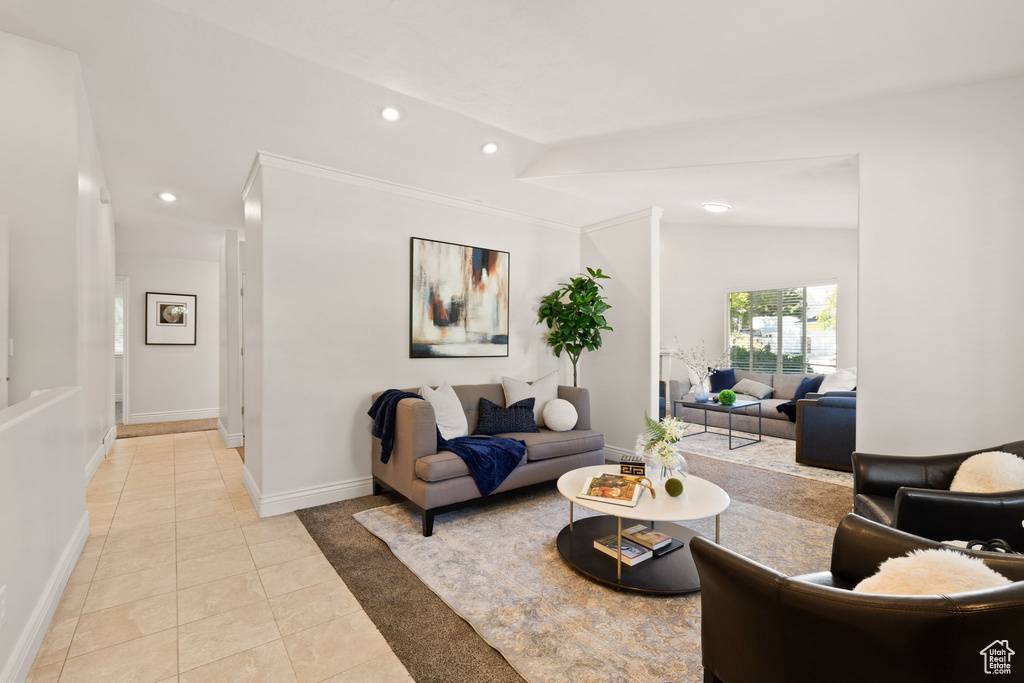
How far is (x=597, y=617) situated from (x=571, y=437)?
1813mm

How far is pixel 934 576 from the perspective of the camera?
1066 mm

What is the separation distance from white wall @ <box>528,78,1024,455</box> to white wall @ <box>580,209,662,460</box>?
154 cm

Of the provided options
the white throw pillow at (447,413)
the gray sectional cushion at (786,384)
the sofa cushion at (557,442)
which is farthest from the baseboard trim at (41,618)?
the gray sectional cushion at (786,384)

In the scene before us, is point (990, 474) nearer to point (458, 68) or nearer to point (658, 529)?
point (658, 529)

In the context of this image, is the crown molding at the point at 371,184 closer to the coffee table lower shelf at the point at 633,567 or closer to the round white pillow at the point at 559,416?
the round white pillow at the point at 559,416

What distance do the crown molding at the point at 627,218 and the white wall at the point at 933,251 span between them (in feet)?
4.34

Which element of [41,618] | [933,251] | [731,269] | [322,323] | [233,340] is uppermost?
[731,269]

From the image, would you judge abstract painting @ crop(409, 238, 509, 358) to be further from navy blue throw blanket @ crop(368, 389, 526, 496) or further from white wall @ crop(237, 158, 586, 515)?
navy blue throw blanket @ crop(368, 389, 526, 496)

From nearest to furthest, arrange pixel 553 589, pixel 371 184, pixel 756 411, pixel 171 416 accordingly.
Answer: pixel 553 589 → pixel 371 184 → pixel 756 411 → pixel 171 416

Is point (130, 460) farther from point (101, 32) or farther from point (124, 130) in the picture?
point (101, 32)

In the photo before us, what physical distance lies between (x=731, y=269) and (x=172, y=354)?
8.74m

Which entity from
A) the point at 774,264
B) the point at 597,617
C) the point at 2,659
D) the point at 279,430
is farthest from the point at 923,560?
the point at 774,264

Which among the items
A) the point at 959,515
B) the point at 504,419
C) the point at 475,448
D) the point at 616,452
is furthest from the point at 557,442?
the point at 959,515

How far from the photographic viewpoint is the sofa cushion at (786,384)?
21.9 ft
